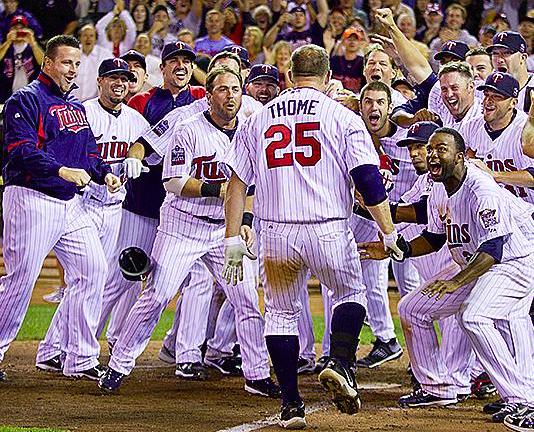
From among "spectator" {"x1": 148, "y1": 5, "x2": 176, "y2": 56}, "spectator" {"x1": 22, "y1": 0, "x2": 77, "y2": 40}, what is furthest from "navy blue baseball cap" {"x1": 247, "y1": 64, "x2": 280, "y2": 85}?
"spectator" {"x1": 22, "y1": 0, "x2": 77, "y2": 40}

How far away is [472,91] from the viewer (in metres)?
8.39

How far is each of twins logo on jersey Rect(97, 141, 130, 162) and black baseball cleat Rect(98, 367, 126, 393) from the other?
2004 mm

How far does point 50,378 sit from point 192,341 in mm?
1122

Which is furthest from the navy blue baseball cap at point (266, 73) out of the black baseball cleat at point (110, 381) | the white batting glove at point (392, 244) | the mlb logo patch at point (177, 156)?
the white batting glove at point (392, 244)

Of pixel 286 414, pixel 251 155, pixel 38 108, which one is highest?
pixel 38 108

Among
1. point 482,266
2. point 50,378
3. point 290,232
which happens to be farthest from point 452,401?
point 50,378

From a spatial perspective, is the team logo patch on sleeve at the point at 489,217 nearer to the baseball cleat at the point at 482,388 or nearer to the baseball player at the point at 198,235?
the baseball cleat at the point at 482,388

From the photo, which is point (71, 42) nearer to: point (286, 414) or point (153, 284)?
point (153, 284)

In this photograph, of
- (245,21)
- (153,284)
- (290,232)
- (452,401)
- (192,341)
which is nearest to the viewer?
(290,232)

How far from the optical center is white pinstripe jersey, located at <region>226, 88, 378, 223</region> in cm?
643

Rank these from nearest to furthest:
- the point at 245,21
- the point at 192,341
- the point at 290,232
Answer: the point at 290,232, the point at 192,341, the point at 245,21

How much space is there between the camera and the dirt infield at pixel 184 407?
6633 millimetres

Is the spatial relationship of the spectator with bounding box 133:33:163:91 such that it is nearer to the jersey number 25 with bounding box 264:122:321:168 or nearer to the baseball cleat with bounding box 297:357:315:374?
the baseball cleat with bounding box 297:357:315:374

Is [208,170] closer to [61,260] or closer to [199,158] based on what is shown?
[199,158]
